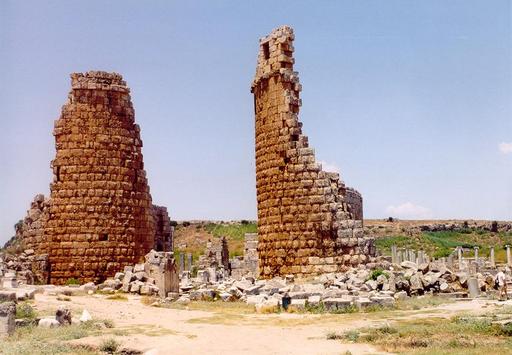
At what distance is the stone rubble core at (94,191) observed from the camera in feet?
76.0

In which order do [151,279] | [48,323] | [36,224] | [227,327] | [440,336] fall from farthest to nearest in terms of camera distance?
[36,224], [151,279], [227,327], [48,323], [440,336]

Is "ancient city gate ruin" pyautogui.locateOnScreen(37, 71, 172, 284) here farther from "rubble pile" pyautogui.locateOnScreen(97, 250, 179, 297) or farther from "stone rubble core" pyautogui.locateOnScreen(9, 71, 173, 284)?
"rubble pile" pyautogui.locateOnScreen(97, 250, 179, 297)

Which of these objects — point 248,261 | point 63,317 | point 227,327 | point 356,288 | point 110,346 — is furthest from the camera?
point 248,261

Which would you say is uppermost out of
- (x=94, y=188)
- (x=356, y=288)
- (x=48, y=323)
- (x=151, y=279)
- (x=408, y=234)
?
(x=94, y=188)

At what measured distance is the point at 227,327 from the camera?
14.1 metres

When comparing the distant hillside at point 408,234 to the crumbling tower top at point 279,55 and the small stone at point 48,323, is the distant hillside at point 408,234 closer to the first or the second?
the crumbling tower top at point 279,55

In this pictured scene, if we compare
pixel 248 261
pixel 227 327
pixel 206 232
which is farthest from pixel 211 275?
pixel 206 232

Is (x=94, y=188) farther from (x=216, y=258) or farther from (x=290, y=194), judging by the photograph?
(x=216, y=258)

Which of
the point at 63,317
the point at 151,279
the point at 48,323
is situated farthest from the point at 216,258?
the point at 48,323

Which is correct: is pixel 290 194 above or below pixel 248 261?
above

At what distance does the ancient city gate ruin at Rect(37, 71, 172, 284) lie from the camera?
2314 cm

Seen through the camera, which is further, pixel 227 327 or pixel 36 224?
pixel 36 224

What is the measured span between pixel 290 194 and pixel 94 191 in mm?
6784

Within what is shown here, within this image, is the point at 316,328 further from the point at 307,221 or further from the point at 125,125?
Result: the point at 125,125
